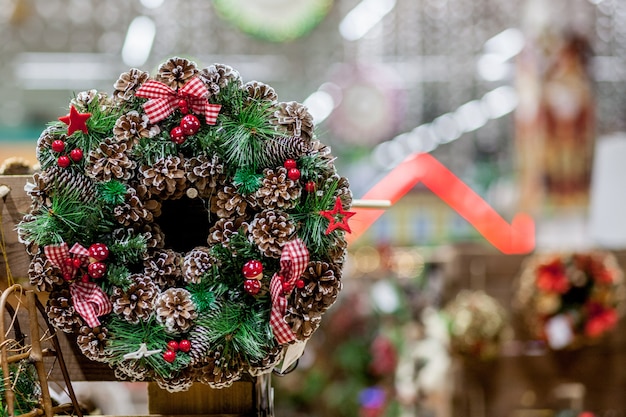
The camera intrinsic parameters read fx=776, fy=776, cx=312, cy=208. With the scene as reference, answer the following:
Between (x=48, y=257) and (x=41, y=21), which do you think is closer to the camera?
(x=48, y=257)

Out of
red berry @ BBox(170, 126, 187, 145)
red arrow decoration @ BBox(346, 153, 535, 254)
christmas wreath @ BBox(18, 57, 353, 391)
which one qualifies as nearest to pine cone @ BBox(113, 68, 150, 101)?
christmas wreath @ BBox(18, 57, 353, 391)

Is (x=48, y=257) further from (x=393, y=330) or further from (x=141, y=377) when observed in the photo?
(x=393, y=330)

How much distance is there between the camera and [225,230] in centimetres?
155

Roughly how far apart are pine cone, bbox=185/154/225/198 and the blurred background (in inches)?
12.8

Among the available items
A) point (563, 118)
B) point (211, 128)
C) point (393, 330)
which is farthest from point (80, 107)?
point (563, 118)

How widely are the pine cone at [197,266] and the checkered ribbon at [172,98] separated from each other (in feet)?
0.88

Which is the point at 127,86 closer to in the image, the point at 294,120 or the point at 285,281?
the point at 294,120

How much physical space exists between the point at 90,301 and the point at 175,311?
166 mm

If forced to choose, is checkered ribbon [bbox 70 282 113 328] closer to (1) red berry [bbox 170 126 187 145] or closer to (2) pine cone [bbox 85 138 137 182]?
(2) pine cone [bbox 85 138 137 182]

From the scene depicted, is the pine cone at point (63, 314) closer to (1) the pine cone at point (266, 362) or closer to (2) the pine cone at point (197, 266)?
(2) the pine cone at point (197, 266)

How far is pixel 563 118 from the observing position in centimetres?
625

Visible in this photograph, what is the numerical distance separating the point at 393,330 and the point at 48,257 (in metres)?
3.24

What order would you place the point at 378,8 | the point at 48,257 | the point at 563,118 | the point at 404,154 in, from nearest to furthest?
the point at 48,257 → the point at 563,118 → the point at 378,8 → the point at 404,154

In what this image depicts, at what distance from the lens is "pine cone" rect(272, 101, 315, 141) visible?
5.12ft
